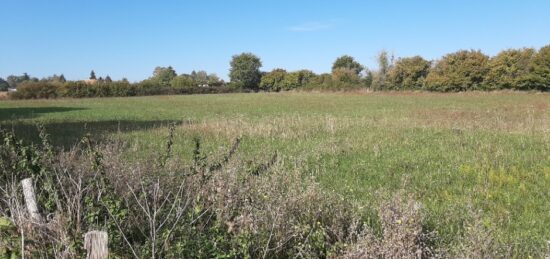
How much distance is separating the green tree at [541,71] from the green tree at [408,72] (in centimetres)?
1837

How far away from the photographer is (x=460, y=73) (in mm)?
70938

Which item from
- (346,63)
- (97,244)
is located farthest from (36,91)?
(346,63)

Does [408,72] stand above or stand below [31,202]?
above

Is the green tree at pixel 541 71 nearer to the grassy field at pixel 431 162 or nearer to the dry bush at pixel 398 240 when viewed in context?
the grassy field at pixel 431 162

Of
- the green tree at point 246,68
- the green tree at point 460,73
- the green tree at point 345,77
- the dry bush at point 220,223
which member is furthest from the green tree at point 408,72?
the dry bush at point 220,223

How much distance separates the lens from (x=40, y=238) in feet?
13.8

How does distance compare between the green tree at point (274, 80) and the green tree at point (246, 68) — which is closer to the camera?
the green tree at point (274, 80)

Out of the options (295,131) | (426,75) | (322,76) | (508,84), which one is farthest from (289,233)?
(322,76)

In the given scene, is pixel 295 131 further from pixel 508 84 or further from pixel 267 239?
pixel 508 84

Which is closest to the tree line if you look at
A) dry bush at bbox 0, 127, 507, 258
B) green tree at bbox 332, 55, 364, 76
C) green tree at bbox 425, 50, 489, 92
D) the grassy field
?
green tree at bbox 425, 50, 489, 92

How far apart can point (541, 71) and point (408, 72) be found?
869 inches

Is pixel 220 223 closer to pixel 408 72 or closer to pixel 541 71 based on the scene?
pixel 541 71

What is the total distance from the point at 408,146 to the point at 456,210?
6.52m

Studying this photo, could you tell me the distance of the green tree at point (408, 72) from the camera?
8019cm
